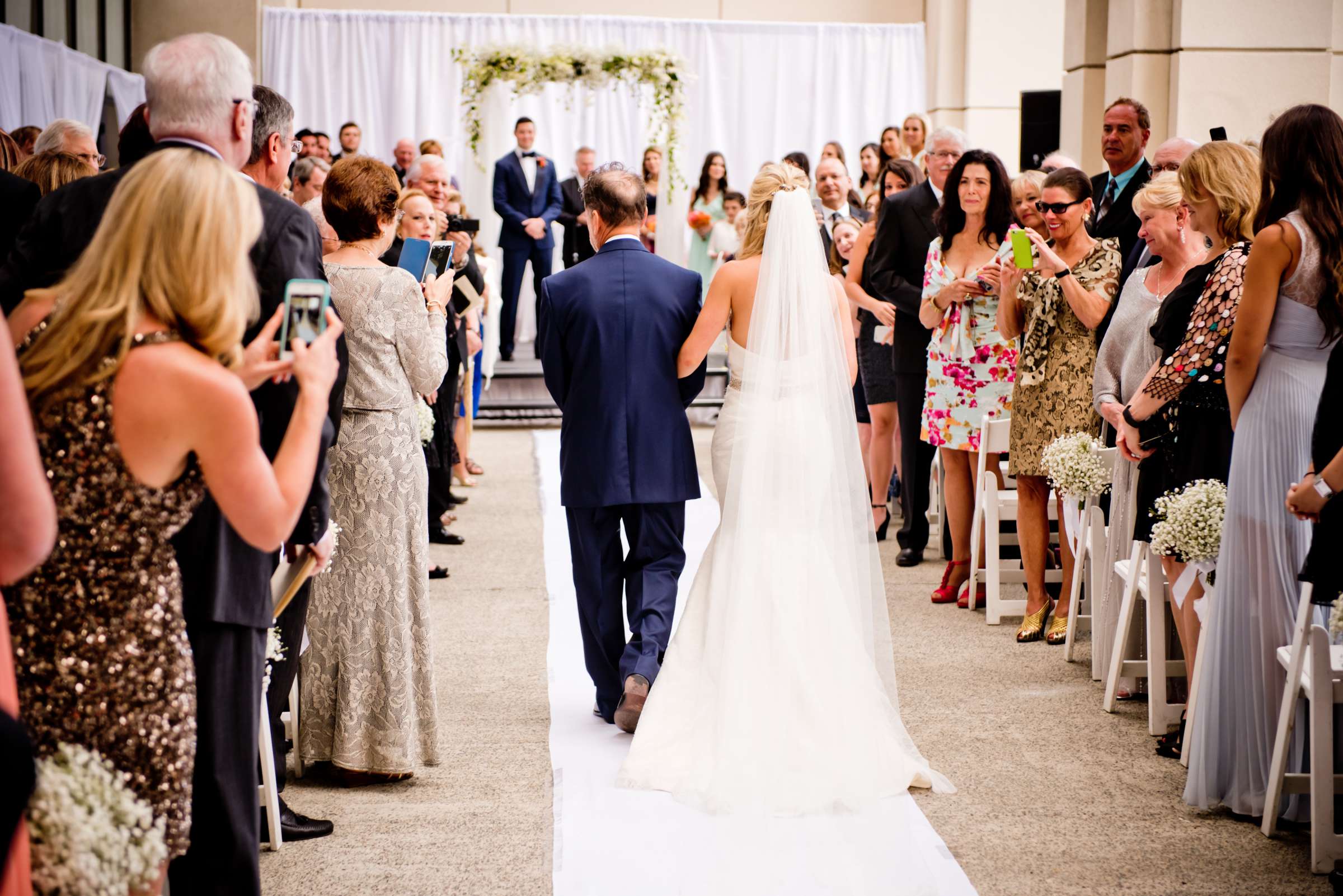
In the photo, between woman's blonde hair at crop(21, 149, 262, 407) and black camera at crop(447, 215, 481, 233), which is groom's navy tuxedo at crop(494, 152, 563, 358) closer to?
black camera at crop(447, 215, 481, 233)

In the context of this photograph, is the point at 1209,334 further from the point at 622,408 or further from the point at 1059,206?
the point at 622,408

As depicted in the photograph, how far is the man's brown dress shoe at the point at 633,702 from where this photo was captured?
4242 mm

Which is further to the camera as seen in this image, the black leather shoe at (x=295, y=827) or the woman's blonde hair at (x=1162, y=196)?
the woman's blonde hair at (x=1162, y=196)

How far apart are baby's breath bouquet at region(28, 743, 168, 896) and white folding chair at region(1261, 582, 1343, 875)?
2.55 metres

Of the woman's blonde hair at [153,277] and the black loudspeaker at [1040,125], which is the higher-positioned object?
the black loudspeaker at [1040,125]

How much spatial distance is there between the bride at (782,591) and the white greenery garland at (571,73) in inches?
385

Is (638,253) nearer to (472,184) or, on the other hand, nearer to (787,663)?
(787,663)

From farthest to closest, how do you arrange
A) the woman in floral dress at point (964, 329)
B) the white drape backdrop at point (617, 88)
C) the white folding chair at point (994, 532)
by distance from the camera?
the white drape backdrop at point (617, 88), the woman in floral dress at point (964, 329), the white folding chair at point (994, 532)

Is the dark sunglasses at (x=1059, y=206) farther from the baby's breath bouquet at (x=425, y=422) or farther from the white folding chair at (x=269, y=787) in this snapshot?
the white folding chair at (x=269, y=787)

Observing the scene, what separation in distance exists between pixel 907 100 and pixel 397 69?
5.89m

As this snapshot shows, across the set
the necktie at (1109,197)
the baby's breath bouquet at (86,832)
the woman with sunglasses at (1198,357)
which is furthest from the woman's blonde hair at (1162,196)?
the baby's breath bouquet at (86,832)

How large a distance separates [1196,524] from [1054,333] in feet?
5.38

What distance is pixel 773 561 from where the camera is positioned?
12.9ft

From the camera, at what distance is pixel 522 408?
39.9ft
